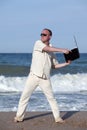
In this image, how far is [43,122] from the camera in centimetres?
905

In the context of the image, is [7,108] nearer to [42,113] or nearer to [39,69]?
[42,113]

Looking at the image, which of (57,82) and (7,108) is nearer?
(7,108)

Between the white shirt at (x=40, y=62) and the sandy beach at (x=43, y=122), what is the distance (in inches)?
36.6

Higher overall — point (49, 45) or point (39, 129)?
point (49, 45)

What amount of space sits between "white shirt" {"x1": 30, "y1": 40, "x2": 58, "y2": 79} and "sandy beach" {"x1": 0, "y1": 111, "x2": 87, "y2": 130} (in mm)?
929

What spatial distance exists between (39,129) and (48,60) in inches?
50.5

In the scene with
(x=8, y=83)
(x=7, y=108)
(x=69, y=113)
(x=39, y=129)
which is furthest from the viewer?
(x=8, y=83)

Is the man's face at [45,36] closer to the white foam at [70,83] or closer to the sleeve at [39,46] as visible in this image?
the sleeve at [39,46]

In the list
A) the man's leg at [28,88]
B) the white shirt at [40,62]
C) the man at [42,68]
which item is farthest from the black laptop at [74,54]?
the man's leg at [28,88]

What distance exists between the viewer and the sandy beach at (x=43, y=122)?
8542 millimetres

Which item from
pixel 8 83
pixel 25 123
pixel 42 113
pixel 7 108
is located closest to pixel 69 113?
pixel 42 113

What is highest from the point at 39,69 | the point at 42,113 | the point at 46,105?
the point at 39,69

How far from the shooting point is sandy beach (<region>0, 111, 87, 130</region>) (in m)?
8.54

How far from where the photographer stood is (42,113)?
398 inches
